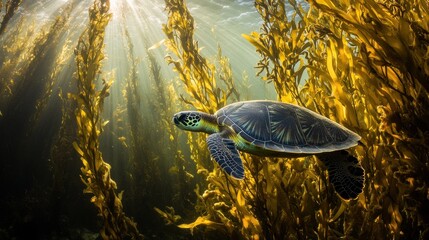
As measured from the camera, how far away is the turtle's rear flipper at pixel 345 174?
2182mm

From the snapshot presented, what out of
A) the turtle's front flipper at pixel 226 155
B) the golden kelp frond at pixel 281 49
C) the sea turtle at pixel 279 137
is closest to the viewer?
the turtle's front flipper at pixel 226 155

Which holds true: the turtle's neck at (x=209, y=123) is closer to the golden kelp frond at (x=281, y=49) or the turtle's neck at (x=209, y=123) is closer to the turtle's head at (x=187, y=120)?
the turtle's head at (x=187, y=120)

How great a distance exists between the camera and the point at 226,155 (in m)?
2.18

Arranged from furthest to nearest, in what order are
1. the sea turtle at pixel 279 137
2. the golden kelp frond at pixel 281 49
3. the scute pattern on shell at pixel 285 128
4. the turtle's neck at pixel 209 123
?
1. the golden kelp frond at pixel 281 49
2. the turtle's neck at pixel 209 123
3. the scute pattern on shell at pixel 285 128
4. the sea turtle at pixel 279 137

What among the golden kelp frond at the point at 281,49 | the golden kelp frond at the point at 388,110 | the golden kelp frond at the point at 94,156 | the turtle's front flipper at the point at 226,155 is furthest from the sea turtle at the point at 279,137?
the golden kelp frond at the point at 94,156

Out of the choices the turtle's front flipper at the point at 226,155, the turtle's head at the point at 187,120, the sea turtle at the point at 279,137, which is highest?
the turtle's head at the point at 187,120

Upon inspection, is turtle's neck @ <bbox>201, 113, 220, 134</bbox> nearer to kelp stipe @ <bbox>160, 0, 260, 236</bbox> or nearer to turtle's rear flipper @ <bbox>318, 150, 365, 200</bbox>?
kelp stipe @ <bbox>160, 0, 260, 236</bbox>

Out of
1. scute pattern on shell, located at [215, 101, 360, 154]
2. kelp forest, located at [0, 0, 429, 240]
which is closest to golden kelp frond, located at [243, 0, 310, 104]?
kelp forest, located at [0, 0, 429, 240]

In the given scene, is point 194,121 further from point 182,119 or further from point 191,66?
point 191,66

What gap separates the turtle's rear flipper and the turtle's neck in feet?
3.93

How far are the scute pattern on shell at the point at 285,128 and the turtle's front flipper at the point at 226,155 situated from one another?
0.23 m

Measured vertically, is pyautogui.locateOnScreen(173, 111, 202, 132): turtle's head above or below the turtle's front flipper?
above

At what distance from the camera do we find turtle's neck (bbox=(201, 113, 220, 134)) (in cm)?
283

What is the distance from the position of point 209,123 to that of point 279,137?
2.58 ft
